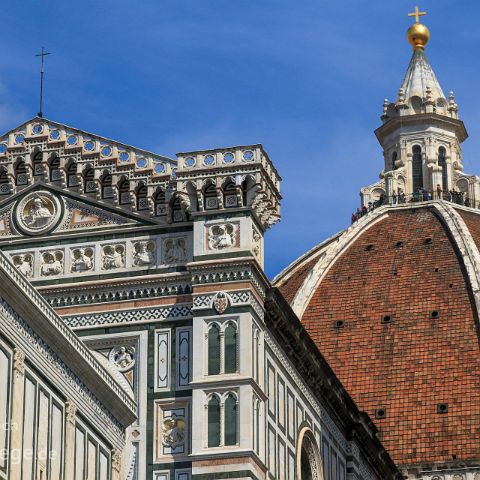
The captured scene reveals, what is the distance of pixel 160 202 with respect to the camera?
112 ft

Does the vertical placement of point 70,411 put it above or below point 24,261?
below

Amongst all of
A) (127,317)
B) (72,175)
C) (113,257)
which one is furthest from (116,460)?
(72,175)

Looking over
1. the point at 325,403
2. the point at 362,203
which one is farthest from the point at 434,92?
the point at 325,403

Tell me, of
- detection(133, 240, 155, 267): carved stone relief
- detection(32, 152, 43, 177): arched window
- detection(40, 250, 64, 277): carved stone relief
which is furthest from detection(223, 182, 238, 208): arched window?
detection(32, 152, 43, 177): arched window

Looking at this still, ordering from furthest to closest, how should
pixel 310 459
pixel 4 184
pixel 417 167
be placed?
pixel 417 167 < pixel 310 459 < pixel 4 184

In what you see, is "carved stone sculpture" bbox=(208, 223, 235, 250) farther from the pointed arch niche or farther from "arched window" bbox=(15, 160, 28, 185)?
the pointed arch niche

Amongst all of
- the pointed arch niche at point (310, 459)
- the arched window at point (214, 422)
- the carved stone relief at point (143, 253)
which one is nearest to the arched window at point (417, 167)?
the pointed arch niche at point (310, 459)

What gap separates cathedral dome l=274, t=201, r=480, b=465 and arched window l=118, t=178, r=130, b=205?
101ft

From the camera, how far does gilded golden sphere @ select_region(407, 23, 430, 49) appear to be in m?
85.8

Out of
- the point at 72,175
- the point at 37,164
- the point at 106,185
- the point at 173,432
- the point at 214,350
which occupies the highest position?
the point at 37,164

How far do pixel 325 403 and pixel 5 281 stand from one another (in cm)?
1295

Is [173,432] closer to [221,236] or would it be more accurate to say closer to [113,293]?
[113,293]

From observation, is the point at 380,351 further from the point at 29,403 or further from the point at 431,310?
the point at 29,403

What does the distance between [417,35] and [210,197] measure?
175ft
